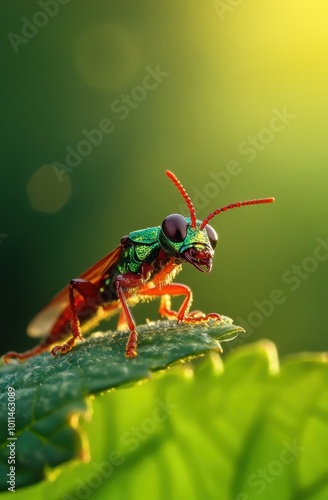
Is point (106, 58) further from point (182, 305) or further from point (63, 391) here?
point (63, 391)

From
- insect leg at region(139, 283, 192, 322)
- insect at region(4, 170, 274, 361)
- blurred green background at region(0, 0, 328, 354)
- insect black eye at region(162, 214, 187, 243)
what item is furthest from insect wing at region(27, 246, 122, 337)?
blurred green background at region(0, 0, 328, 354)

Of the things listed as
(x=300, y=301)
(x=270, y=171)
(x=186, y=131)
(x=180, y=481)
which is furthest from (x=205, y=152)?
(x=180, y=481)

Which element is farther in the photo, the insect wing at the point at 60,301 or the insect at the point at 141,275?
the insect wing at the point at 60,301

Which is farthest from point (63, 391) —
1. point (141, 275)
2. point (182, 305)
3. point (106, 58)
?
point (106, 58)

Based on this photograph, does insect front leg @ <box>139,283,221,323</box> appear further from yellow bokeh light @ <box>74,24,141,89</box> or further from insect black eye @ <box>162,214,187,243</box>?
yellow bokeh light @ <box>74,24,141,89</box>

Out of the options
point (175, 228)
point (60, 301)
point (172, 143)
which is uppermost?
point (172, 143)

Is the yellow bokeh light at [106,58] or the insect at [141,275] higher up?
the yellow bokeh light at [106,58]

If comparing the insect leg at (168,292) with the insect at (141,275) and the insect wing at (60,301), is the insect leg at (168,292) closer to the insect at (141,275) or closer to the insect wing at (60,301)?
the insect at (141,275)

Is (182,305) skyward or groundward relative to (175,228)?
groundward

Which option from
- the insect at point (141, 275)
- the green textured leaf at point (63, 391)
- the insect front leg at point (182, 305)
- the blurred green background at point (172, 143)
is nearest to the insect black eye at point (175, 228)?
the insect at point (141, 275)
